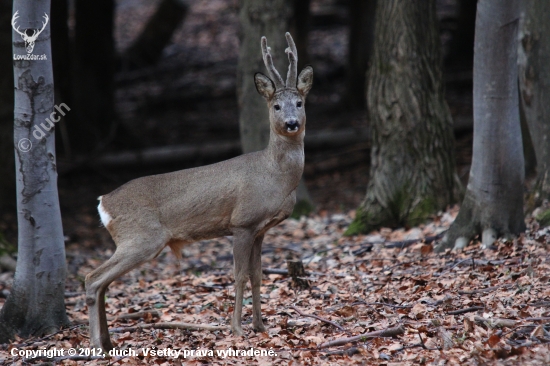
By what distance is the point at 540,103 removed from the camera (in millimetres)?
7859

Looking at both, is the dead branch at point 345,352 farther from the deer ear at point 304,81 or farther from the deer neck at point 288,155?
the deer ear at point 304,81

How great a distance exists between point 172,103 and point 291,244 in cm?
1084

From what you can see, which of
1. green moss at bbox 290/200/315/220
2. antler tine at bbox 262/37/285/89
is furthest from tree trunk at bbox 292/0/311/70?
antler tine at bbox 262/37/285/89

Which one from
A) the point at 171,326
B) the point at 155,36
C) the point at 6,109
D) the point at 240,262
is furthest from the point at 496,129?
the point at 155,36

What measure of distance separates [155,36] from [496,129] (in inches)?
597

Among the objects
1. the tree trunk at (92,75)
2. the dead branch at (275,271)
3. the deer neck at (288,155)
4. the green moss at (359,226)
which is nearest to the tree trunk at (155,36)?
the tree trunk at (92,75)

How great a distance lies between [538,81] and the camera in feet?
25.9

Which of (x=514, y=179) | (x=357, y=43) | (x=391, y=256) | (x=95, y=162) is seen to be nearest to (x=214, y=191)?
(x=391, y=256)

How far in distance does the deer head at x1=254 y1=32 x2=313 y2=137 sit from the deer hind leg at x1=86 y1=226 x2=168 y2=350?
4.70ft

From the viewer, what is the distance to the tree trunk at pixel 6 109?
1058 cm

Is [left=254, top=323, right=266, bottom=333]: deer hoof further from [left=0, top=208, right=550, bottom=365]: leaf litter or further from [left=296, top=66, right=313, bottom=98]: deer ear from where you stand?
[left=296, top=66, right=313, bottom=98]: deer ear

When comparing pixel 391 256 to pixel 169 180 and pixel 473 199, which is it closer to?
pixel 473 199

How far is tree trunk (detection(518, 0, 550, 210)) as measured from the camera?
25.5 feet

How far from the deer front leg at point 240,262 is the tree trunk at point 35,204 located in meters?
1.71
